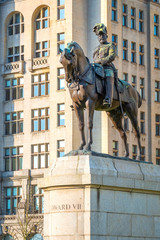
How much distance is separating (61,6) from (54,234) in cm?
4556

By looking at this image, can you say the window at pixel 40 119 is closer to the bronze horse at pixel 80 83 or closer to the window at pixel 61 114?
the window at pixel 61 114

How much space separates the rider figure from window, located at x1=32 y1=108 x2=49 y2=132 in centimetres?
4098

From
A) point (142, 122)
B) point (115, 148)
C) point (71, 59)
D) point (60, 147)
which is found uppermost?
point (142, 122)

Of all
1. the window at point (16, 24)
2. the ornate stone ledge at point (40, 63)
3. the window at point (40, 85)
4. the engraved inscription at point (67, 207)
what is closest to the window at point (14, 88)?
the window at point (40, 85)

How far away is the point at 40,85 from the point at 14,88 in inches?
120

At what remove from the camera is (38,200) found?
62500 mm

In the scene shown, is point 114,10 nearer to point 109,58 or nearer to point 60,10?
point 60,10

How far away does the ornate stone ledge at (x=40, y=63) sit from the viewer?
6412 cm

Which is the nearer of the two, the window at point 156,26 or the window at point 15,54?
the window at point 15,54

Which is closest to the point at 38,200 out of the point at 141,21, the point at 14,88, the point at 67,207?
the point at 14,88

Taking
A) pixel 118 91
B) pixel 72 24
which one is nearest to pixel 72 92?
pixel 118 91

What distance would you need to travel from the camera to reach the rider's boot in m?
21.3

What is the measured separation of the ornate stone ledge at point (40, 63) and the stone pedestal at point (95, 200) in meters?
43.3

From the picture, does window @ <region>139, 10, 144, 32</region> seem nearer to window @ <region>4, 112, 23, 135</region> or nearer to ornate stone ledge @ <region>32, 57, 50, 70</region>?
ornate stone ledge @ <region>32, 57, 50, 70</region>
